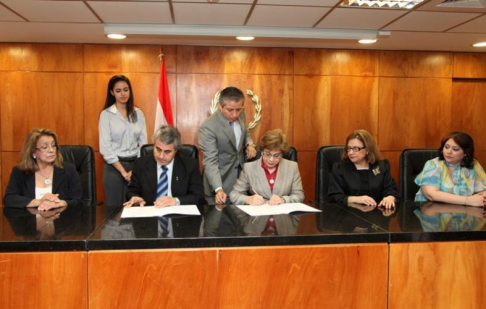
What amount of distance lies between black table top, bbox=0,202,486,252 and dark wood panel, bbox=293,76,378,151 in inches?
118

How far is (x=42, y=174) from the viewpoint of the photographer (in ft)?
9.13

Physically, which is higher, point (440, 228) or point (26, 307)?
point (440, 228)

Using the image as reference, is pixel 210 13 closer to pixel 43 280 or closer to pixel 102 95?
pixel 102 95

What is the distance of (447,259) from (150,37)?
3600 millimetres

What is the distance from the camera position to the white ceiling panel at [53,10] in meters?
3.27

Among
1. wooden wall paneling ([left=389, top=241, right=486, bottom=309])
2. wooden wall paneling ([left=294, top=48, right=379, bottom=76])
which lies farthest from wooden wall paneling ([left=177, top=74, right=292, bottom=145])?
wooden wall paneling ([left=389, top=241, right=486, bottom=309])

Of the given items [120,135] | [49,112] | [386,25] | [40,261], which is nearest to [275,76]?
[386,25]

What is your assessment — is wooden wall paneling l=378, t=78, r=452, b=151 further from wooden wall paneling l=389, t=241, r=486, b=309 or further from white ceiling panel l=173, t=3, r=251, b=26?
wooden wall paneling l=389, t=241, r=486, b=309

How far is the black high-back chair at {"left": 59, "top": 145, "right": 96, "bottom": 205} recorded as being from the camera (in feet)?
10.3

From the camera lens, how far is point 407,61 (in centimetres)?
547

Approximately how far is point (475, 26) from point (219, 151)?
8.91ft

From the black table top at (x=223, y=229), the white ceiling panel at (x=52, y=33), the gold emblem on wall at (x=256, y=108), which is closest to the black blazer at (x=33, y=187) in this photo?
the black table top at (x=223, y=229)

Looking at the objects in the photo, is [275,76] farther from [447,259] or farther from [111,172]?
[447,259]

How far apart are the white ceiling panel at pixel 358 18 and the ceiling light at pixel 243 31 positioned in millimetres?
150
